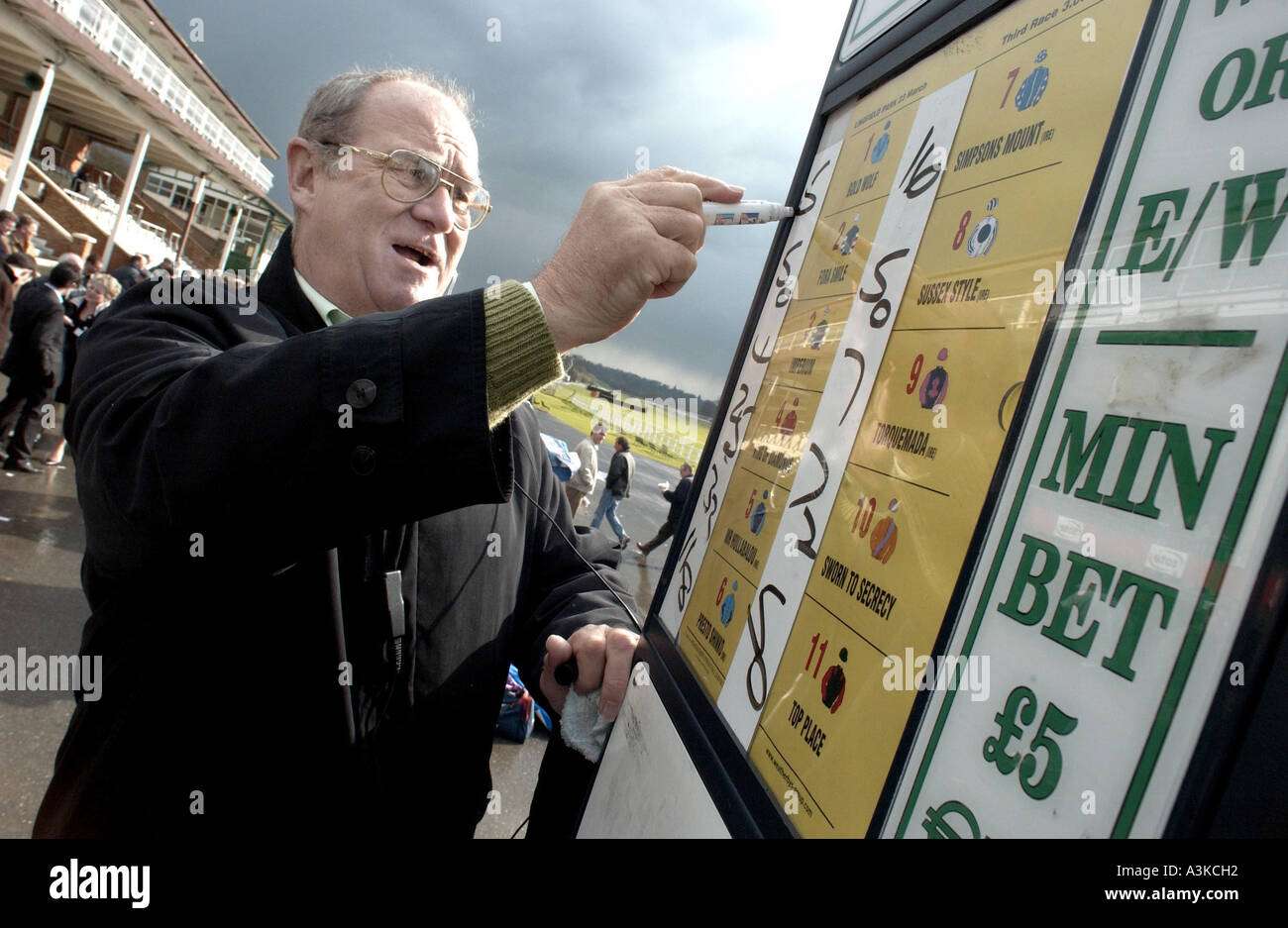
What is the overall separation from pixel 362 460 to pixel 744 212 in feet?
2.35

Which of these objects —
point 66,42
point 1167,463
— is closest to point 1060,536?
point 1167,463

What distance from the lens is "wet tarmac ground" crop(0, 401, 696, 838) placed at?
10.5 feet

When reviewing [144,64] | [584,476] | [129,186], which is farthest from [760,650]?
[144,64]

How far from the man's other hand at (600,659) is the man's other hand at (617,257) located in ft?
2.19

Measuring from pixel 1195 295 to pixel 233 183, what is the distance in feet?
109

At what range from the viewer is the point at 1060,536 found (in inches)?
24.7

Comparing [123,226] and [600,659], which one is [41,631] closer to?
[600,659]

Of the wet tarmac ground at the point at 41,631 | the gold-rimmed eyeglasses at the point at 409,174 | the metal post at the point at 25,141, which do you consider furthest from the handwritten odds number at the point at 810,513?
the metal post at the point at 25,141

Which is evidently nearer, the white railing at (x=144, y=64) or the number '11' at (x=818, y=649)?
the number '11' at (x=818, y=649)

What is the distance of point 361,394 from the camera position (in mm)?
1001

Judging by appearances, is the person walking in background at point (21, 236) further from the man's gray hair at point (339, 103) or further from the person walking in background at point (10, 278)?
the man's gray hair at point (339, 103)

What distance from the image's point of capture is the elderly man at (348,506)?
1015 millimetres

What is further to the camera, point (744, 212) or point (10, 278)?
point (10, 278)

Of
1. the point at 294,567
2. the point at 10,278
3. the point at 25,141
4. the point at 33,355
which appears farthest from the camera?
the point at 25,141
